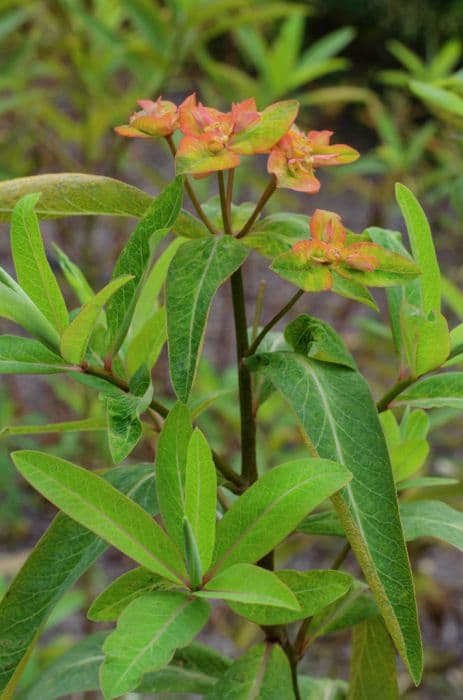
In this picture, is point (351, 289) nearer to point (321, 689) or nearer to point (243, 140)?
point (243, 140)

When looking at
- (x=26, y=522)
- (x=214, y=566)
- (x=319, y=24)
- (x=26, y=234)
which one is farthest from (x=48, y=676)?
(x=319, y=24)

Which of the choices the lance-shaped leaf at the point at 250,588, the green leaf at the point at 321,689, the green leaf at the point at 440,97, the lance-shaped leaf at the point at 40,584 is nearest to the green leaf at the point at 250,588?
the lance-shaped leaf at the point at 250,588

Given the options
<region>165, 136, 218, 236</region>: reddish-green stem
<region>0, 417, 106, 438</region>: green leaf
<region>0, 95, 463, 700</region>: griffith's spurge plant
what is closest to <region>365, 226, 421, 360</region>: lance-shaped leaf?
<region>0, 95, 463, 700</region>: griffith's spurge plant

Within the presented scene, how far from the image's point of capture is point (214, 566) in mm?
495

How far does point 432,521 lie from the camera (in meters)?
0.62

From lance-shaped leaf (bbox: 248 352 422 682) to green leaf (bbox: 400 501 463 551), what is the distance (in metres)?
0.12

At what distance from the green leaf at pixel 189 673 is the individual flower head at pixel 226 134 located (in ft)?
1.39

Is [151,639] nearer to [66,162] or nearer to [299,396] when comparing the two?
[299,396]

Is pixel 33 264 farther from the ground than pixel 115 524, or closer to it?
farther from the ground

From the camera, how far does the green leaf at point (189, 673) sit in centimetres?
70

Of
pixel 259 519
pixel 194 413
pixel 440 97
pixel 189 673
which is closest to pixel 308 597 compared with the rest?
pixel 259 519

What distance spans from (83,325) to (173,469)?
100 mm

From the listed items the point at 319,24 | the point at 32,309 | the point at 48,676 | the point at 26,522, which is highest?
the point at 319,24

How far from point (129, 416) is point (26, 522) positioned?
2.28 m
